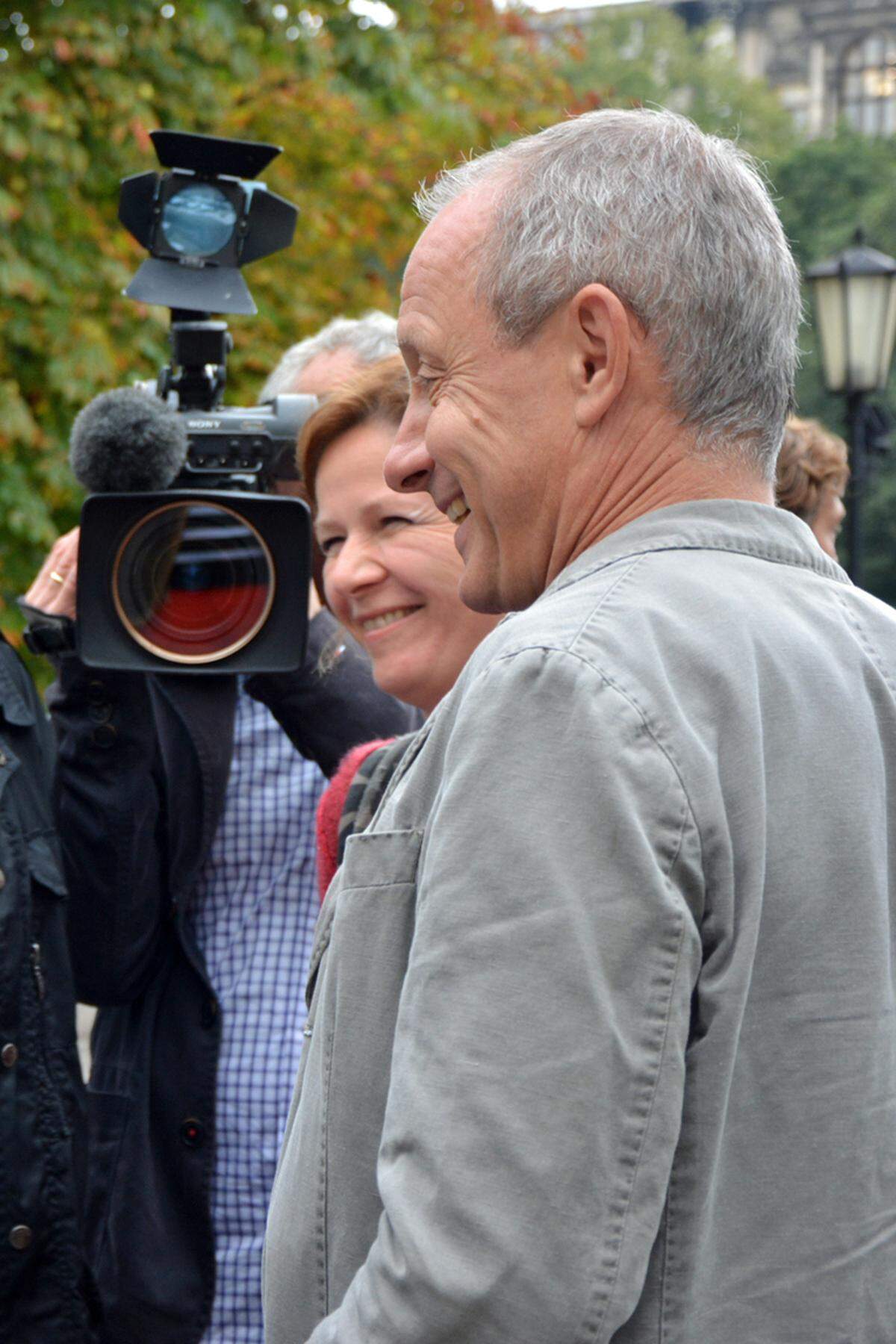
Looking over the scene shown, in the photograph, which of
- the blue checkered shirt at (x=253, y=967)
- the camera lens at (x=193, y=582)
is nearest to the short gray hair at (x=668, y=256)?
the camera lens at (x=193, y=582)

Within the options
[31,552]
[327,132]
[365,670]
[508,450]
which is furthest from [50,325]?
[508,450]

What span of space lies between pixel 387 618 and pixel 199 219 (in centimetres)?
71

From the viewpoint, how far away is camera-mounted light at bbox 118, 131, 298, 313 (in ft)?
7.99

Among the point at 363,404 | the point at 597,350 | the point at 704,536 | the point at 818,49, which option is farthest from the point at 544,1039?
the point at 818,49

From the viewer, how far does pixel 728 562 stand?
4.02 feet

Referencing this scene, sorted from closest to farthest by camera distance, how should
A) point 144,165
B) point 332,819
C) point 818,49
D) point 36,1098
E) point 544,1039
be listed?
point 544,1039 → point 332,819 → point 36,1098 → point 144,165 → point 818,49

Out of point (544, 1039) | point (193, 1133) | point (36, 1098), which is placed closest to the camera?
point (544, 1039)

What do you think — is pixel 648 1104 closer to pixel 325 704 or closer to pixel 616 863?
pixel 616 863

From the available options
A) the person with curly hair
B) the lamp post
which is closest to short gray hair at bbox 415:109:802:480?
the person with curly hair

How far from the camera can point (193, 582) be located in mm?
2316

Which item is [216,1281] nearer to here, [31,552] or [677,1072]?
[677,1072]

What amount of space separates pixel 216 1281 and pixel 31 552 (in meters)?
3.87

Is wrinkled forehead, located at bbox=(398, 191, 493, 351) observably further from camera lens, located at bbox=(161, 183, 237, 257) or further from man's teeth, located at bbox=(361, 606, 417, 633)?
camera lens, located at bbox=(161, 183, 237, 257)

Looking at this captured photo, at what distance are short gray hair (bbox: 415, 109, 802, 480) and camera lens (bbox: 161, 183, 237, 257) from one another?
125 cm
